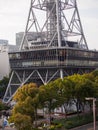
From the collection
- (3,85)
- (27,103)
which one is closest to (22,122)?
(27,103)

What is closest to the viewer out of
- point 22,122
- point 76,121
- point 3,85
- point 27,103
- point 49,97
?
point 22,122

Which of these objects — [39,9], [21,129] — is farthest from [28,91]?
[39,9]

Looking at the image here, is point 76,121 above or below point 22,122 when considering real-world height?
below

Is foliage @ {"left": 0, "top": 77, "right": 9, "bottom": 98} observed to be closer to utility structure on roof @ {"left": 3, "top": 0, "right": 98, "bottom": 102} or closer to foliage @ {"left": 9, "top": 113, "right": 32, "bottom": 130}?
utility structure on roof @ {"left": 3, "top": 0, "right": 98, "bottom": 102}

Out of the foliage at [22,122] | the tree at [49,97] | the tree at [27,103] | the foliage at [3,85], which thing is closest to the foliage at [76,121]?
the tree at [49,97]

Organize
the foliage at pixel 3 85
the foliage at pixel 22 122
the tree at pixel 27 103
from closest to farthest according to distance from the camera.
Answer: the foliage at pixel 22 122, the tree at pixel 27 103, the foliage at pixel 3 85

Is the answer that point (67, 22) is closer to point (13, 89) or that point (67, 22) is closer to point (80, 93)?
point (13, 89)

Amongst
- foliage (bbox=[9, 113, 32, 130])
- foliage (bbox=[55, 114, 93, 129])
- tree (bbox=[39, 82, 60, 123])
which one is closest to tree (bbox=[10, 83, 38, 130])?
tree (bbox=[39, 82, 60, 123])

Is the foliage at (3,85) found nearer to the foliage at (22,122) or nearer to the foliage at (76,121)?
the foliage at (76,121)

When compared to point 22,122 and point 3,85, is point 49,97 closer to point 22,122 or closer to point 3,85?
point 22,122

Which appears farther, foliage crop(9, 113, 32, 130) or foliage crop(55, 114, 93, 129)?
foliage crop(55, 114, 93, 129)

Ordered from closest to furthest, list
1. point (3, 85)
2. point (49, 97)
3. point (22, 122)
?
point (22, 122) < point (49, 97) < point (3, 85)

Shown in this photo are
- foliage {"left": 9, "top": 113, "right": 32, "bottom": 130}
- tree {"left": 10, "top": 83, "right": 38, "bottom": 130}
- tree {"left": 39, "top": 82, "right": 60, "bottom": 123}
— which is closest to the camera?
foliage {"left": 9, "top": 113, "right": 32, "bottom": 130}

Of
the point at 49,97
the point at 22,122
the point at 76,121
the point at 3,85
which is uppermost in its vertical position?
the point at 49,97
